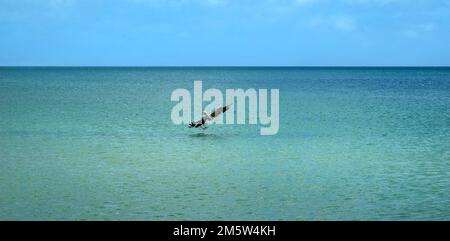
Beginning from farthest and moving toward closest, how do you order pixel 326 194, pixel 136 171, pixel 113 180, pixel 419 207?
pixel 136 171 → pixel 113 180 → pixel 326 194 → pixel 419 207

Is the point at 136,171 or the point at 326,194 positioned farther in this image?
the point at 136,171

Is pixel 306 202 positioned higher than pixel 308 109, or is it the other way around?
pixel 308 109

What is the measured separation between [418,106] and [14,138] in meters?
28.8

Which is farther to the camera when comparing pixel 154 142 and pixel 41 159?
pixel 154 142

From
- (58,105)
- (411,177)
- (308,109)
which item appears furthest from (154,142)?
(58,105)

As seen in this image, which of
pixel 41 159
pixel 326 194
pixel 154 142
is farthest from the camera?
pixel 154 142

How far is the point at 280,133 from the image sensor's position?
29.0 m

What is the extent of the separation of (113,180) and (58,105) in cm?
3039

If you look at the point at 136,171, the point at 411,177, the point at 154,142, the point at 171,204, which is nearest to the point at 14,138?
the point at 154,142

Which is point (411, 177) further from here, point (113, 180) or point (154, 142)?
point (154, 142)

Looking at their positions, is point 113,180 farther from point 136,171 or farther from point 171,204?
point 171,204
